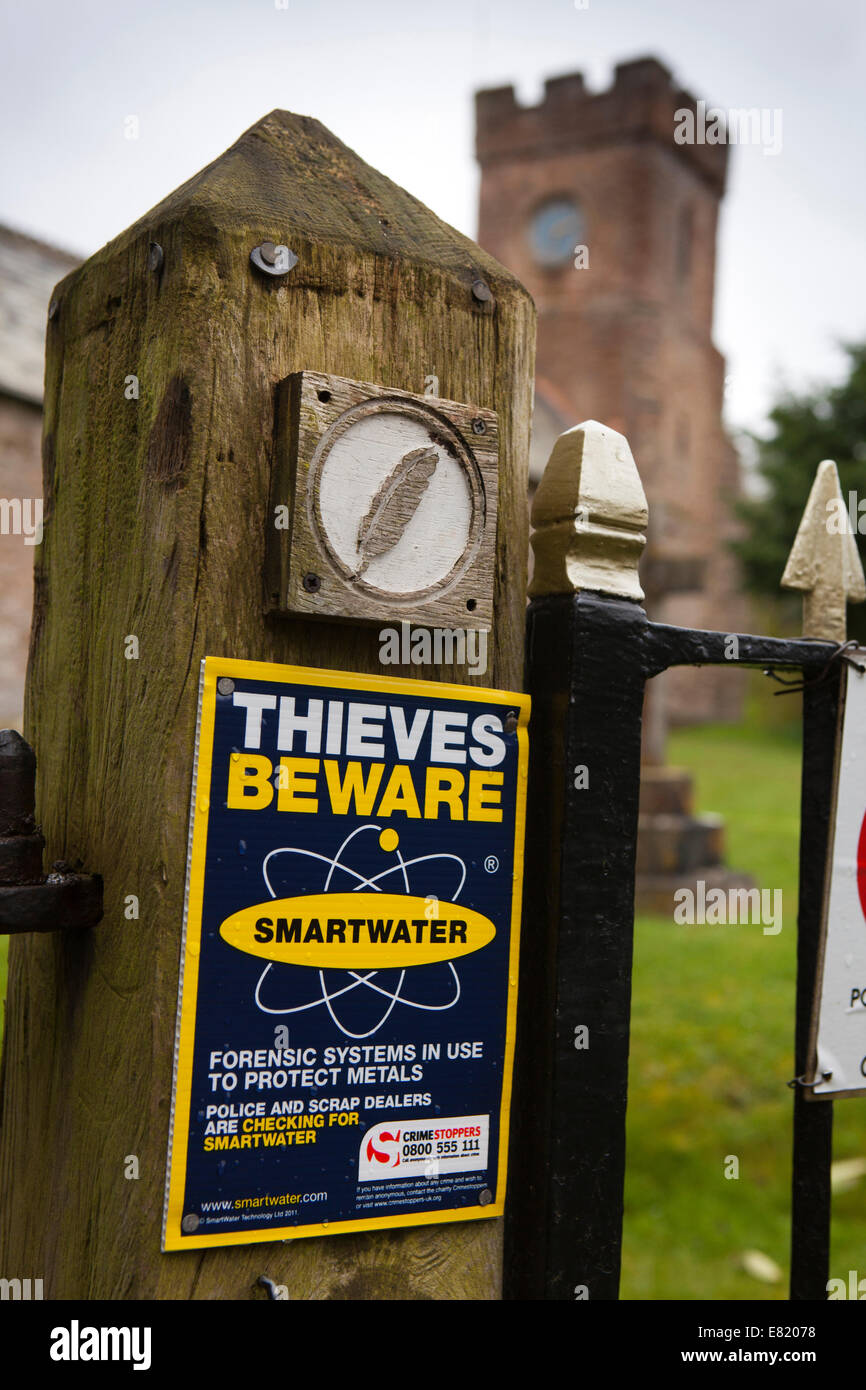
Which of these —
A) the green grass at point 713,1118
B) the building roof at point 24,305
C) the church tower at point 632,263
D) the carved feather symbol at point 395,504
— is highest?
the church tower at point 632,263

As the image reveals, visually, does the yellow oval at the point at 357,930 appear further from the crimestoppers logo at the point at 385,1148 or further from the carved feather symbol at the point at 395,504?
the carved feather symbol at the point at 395,504

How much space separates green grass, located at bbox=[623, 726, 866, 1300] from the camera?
3902 millimetres

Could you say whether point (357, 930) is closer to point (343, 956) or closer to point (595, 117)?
point (343, 956)

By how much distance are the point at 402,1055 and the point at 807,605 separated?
106cm

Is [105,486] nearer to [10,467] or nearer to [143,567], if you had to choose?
[143,567]

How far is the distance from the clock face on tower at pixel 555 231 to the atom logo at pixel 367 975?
1131 inches

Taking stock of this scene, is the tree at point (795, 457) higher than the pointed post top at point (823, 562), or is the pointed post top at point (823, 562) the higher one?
the tree at point (795, 457)

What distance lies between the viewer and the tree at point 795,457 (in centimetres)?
2358

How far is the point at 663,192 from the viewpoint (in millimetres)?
27766

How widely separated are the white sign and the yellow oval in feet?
2.17

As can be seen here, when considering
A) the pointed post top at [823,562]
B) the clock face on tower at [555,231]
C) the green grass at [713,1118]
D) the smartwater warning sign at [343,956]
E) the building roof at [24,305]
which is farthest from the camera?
the clock face on tower at [555,231]

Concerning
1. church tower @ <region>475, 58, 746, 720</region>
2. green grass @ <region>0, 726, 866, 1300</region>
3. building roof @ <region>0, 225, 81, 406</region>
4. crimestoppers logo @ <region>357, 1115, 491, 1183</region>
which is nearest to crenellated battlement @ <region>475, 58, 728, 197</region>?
church tower @ <region>475, 58, 746, 720</region>

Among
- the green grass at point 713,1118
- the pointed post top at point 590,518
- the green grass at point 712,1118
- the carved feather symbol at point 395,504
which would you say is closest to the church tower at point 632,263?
the green grass at point 712,1118

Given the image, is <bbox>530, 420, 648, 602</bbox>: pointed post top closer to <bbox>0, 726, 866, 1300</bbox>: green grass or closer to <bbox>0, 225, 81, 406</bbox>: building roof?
<bbox>0, 726, 866, 1300</bbox>: green grass
